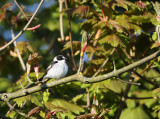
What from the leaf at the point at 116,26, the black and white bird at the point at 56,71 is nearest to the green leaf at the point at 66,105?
the black and white bird at the point at 56,71

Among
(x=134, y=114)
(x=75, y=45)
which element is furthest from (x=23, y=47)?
(x=134, y=114)

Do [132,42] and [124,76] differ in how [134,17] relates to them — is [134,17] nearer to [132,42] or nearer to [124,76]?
[132,42]

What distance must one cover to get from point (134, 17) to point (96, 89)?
4.22ft

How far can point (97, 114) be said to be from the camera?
12.1ft

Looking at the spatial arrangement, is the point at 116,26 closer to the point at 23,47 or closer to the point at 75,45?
the point at 75,45

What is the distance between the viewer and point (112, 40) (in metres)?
3.98

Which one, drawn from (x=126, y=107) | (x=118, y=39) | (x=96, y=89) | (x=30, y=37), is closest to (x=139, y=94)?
(x=126, y=107)

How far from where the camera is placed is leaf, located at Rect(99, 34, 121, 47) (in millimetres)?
3934

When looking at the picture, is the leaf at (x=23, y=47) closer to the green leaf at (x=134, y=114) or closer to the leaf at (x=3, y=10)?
the leaf at (x=3, y=10)

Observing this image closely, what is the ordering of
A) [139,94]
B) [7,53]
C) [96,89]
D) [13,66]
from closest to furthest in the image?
[96,89] < [7,53] < [139,94] < [13,66]

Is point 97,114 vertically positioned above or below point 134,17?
below

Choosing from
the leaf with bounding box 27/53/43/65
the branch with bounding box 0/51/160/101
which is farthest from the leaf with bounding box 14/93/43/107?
the leaf with bounding box 27/53/43/65

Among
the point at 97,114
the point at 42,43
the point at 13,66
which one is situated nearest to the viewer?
the point at 97,114

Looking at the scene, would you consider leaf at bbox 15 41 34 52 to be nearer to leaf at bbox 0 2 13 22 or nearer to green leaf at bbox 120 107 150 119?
leaf at bbox 0 2 13 22
